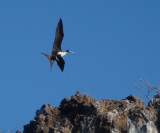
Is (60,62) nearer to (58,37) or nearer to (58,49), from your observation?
(58,49)

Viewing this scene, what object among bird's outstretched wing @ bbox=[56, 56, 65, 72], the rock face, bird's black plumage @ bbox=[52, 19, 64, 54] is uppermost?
bird's black plumage @ bbox=[52, 19, 64, 54]

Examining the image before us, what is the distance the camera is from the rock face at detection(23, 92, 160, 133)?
10.2 m

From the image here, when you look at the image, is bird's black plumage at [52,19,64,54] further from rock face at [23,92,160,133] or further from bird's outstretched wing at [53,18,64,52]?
rock face at [23,92,160,133]

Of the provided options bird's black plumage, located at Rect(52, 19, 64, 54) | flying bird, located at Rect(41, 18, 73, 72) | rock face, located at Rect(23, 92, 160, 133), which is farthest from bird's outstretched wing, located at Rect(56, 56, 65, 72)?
rock face, located at Rect(23, 92, 160, 133)

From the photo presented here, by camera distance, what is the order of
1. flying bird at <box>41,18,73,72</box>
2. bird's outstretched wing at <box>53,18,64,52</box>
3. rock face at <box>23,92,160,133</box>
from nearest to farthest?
rock face at <box>23,92,160,133</box>
bird's outstretched wing at <box>53,18,64,52</box>
flying bird at <box>41,18,73,72</box>

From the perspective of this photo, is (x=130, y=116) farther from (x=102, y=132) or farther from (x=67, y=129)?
(x=67, y=129)

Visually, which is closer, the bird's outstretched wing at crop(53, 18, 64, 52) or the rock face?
the rock face

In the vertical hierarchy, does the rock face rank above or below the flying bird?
below

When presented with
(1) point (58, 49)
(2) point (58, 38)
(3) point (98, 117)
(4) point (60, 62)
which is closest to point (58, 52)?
(1) point (58, 49)

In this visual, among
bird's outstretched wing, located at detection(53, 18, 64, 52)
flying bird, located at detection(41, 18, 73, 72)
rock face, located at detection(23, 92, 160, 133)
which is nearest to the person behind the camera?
rock face, located at detection(23, 92, 160, 133)

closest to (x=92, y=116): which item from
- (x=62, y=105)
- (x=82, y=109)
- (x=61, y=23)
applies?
(x=82, y=109)

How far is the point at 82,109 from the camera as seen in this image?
10719mm

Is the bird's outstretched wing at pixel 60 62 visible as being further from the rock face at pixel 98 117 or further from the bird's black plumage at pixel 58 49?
the rock face at pixel 98 117

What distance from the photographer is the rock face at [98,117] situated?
1020 centimetres
